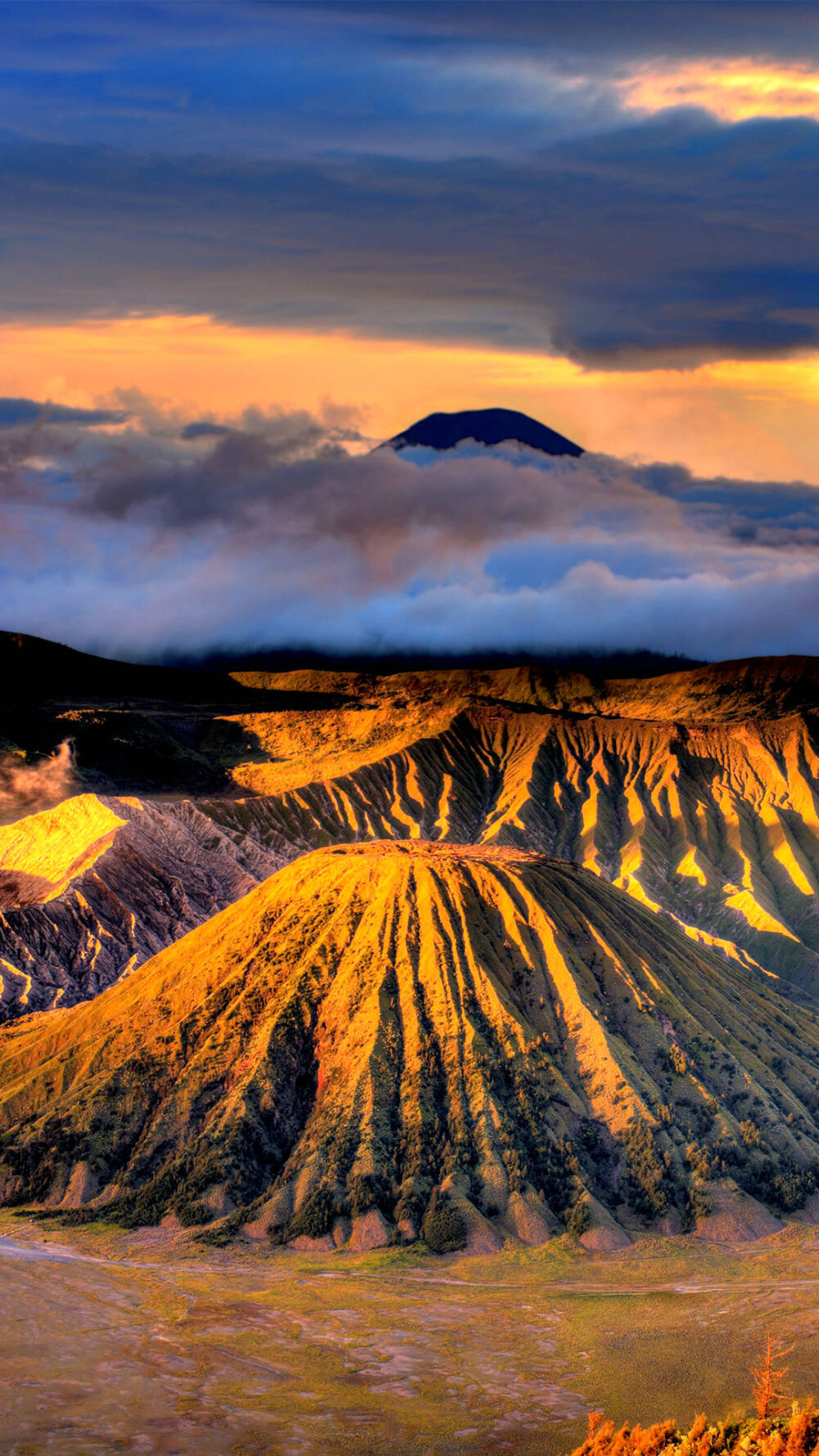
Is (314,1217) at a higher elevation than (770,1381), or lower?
lower

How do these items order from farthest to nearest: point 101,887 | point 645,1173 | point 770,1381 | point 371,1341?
point 101,887 → point 645,1173 → point 371,1341 → point 770,1381

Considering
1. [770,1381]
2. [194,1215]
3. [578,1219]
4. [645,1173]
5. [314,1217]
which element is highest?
[770,1381]

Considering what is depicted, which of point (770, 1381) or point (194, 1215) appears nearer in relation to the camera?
point (770, 1381)

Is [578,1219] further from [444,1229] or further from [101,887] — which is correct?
[101,887]

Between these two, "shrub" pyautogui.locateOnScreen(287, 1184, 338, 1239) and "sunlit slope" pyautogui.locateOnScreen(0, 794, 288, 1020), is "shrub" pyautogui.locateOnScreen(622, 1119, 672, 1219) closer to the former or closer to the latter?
"shrub" pyautogui.locateOnScreen(287, 1184, 338, 1239)

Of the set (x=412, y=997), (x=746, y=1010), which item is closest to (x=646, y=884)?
(x=746, y=1010)

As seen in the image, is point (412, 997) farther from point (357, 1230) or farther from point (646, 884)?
point (646, 884)

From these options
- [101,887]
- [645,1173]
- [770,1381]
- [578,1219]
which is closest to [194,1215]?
[578,1219]

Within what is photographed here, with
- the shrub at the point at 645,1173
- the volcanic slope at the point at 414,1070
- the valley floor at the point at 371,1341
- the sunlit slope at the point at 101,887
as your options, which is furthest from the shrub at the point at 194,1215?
the sunlit slope at the point at 101,887
